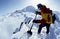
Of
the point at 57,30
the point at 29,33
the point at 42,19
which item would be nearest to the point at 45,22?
the point at 42,19

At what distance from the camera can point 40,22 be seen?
930 inches

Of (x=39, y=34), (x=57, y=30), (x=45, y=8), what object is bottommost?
(x=57, y=30)

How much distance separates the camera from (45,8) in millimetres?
22797

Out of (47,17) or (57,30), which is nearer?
(47,17)

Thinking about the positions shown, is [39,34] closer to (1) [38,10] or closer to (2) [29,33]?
(2) [29,33]

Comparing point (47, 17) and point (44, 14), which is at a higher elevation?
point (44, 14)

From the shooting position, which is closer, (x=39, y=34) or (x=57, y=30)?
(x=39, y=34)

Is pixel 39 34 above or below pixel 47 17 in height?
below

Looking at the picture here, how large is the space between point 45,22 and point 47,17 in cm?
69

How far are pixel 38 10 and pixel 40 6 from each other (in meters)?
0.78

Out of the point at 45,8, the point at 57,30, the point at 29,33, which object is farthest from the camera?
the point at 57,30

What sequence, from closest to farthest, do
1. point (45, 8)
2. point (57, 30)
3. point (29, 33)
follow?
point (45, 8), point (29, 33), point (57, 30)

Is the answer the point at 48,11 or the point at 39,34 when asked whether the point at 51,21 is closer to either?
the point at 48,11

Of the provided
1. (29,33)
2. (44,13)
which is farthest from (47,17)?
(29,33)
